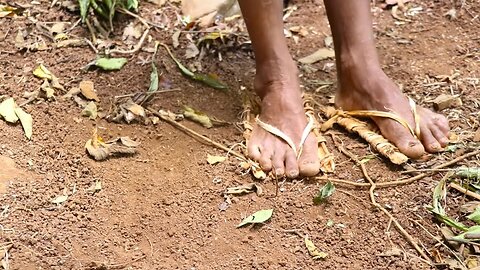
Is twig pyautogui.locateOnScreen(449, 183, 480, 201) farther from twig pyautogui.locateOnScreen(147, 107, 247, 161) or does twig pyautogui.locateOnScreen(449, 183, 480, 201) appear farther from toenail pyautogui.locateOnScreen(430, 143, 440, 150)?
twig pyautogui.locateOnScreen(147, 107, 247, 161)

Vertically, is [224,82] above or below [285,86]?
below

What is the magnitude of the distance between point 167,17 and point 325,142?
85 cm

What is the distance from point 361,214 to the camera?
62.0 inches

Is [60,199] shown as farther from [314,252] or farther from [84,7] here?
[84,7]

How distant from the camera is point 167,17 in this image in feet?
7.74

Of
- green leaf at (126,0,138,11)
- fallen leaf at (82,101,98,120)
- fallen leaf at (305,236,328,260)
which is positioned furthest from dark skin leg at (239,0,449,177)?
green leaf at (126,0,138,11)

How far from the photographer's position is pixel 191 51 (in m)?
2.17

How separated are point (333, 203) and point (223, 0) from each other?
41.8 inches

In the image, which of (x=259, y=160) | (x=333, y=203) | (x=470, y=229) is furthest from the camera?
(x=259, y=160)

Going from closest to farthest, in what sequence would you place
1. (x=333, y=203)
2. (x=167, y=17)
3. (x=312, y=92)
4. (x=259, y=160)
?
(x=333, y=203) → (x=259, y=160) → (x=312, y=92) → (x=167, y=17)

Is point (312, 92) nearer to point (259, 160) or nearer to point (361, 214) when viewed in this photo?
point (259, 160)

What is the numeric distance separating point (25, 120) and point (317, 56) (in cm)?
90

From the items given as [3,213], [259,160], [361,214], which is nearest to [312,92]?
[259,160]

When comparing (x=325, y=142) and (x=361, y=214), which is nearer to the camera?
(x=361, y=214)
